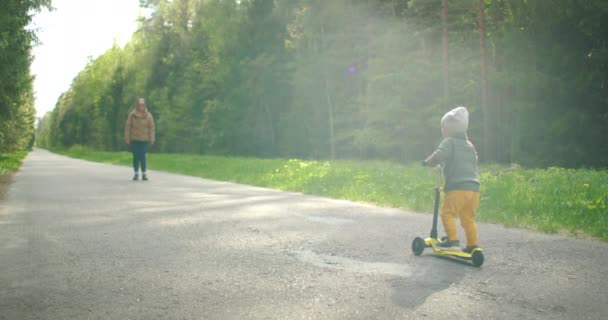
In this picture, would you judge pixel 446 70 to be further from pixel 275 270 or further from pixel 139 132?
pixel 275 270

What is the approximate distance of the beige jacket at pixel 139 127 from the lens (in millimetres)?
15312

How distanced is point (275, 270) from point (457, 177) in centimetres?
209

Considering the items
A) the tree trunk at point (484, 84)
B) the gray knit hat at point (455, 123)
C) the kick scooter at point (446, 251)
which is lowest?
the kick scooter at point (446, 251)

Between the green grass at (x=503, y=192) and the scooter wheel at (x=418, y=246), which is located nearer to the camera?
the scooter wheel at (x=418, y=246)

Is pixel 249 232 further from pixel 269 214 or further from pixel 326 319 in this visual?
pixel 326 319

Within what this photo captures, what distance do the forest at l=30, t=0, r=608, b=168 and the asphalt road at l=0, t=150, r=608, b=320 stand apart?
12.8 metres

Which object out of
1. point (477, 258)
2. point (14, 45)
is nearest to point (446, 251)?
point (477, 258)

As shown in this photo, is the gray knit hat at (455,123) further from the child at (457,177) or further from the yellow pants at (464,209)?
the yellow pants at (464,209)

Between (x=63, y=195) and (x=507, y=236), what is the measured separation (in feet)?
29.7

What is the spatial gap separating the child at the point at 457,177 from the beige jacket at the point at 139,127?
1172cm

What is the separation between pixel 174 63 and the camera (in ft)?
174

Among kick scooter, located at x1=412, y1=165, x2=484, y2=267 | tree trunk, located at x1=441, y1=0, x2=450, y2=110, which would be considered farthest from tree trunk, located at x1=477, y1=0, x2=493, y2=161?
kick scooter, located at x1=412, y1=165, x2=484, y2=267

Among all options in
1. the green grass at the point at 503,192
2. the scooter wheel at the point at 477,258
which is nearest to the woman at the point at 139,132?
the green grass at the point at 503,192

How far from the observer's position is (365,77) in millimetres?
33719
